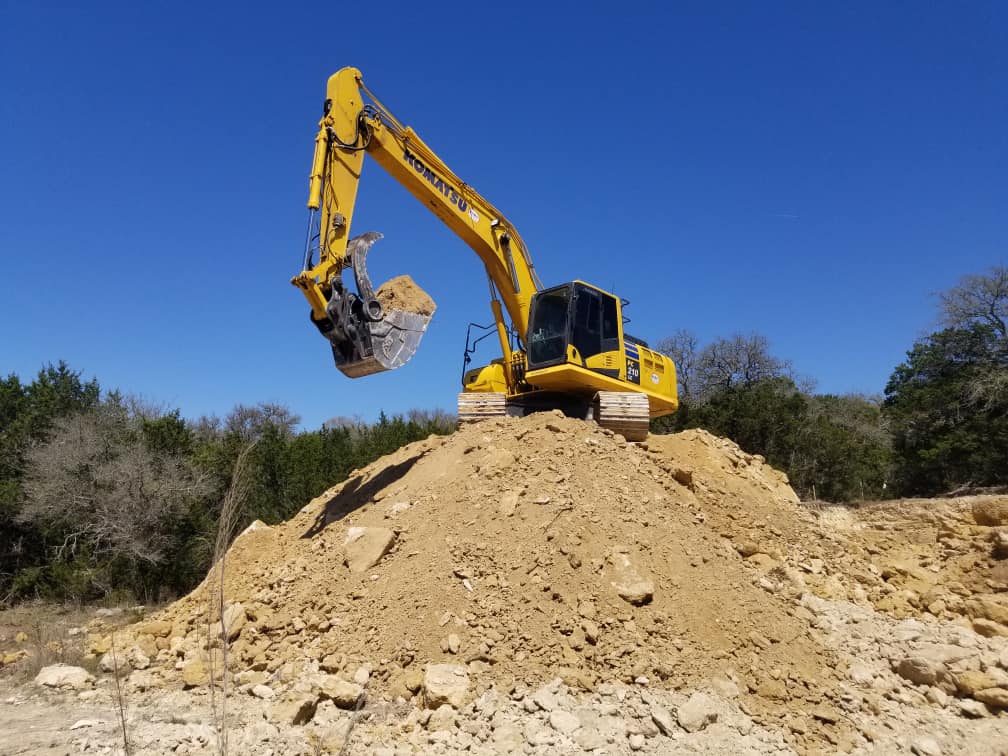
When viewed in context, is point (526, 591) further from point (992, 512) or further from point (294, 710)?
point (992, 512)

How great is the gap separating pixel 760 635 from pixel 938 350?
1670 centimetres

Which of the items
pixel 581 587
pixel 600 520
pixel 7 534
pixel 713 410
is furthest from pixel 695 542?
pixel 7 534

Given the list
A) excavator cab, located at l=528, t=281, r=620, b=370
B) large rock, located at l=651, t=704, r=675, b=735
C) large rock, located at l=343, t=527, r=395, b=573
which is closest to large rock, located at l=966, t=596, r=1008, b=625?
large rock, located at l=651, t=704, r=675, b=735

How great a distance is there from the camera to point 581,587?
20.2 feet

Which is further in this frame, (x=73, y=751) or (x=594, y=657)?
(x=594, y=657)

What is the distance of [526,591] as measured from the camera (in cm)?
613

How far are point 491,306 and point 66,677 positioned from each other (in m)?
7.61

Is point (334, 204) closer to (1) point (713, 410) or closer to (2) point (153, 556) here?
(2) point (153, 556)

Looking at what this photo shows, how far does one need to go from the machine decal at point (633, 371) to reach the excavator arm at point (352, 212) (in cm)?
309

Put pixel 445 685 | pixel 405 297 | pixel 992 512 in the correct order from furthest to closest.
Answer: pixel 992 512, pixel 405 297, pixel 445 685

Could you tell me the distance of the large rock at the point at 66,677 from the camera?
6.11 metres

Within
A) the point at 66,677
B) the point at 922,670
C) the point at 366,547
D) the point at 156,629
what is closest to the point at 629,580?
the point at 922,670

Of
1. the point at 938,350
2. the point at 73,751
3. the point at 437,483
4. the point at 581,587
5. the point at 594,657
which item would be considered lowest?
the point at 73,751

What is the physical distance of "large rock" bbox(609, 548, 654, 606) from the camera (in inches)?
241
